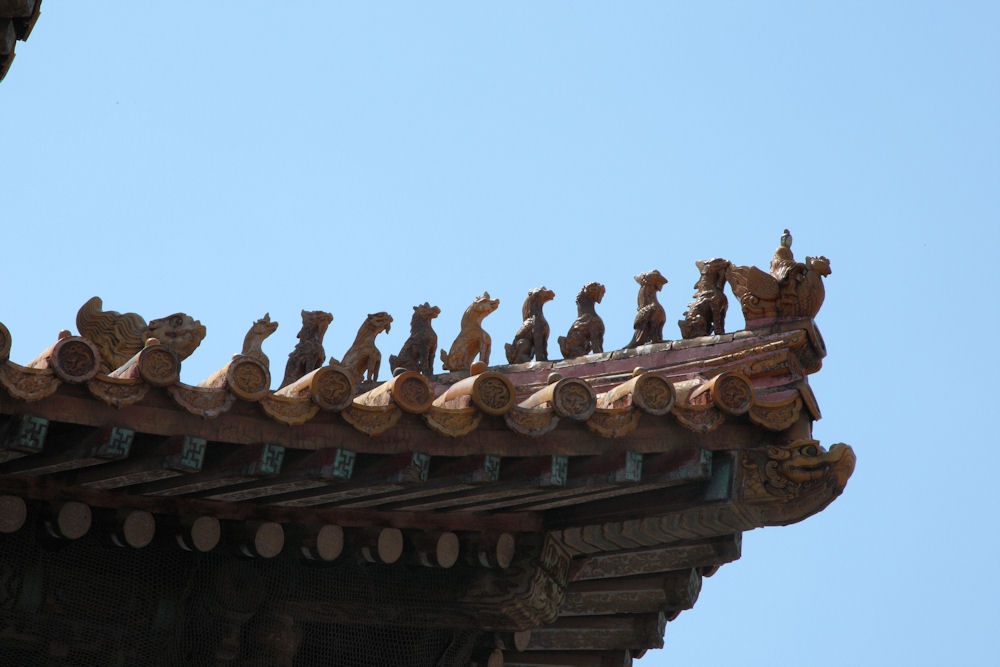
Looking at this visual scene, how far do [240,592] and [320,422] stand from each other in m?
1.62

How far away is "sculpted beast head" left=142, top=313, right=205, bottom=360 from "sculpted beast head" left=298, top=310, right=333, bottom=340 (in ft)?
5.31

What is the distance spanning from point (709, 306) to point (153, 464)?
3.48 meters

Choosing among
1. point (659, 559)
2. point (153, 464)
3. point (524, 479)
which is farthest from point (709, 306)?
point (153, 464)

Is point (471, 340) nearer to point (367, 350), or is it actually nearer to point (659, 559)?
point (367, 350)

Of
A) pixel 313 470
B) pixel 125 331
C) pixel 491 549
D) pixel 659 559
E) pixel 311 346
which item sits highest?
pixel 311 346

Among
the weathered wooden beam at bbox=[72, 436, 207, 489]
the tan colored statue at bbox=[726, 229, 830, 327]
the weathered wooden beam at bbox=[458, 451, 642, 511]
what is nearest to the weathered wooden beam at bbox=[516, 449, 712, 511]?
the weathered wooden beam at bbox=[458, 451, 642, 511]

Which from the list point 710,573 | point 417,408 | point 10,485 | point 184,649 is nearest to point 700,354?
point 710,573

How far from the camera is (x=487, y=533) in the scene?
796cm

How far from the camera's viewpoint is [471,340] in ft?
32.1

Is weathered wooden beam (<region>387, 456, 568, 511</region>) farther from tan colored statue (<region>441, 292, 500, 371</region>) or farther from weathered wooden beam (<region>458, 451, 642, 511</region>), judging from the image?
tan colored statue (<region>441, 292, 500, 371</region>)

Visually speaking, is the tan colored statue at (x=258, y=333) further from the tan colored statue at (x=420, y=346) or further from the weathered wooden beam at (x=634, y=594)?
the weathered wooden beam at (x=634, y=594)

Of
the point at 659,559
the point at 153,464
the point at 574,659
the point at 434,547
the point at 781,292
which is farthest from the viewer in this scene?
the point at 574,659

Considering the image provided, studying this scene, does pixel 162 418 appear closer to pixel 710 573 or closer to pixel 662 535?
pixel 662 535

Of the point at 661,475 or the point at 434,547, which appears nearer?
the point at 661,475
